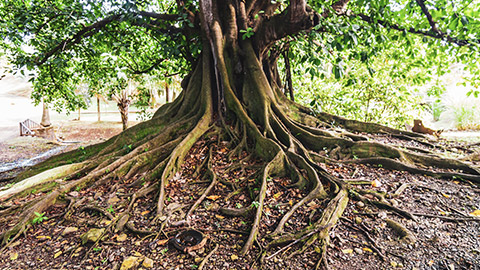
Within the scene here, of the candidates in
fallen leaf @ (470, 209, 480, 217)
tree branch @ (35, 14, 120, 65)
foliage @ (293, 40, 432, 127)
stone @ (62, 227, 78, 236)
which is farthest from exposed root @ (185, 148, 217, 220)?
foliage @ (293, 40, 432, 127)

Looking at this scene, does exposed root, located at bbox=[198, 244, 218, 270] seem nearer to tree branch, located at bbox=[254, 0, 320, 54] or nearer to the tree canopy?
the tree canopy

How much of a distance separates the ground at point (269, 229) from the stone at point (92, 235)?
0.16 ft

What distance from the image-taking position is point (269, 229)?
269cm

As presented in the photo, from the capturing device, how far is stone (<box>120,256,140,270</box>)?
7.53 ft

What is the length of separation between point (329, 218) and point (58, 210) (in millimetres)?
3359

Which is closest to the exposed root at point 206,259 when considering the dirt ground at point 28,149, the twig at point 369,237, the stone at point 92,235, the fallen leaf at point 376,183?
the stone at point 92,235

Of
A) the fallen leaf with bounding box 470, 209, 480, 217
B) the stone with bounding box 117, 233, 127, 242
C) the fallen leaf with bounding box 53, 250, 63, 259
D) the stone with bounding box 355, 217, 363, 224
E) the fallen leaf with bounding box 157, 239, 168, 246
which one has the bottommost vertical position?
the fallen leaf with bounding box 53, 250, 63, 259

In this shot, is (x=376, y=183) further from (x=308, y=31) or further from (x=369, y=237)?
(x=308, y=31)

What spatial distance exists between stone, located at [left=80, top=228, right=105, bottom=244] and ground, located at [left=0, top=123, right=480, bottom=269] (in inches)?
1.9

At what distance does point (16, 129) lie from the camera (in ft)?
57.9

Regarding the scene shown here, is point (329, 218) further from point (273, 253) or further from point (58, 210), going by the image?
point (58, 210)

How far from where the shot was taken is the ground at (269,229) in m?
2.28

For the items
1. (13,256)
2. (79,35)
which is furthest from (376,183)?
(79,35)

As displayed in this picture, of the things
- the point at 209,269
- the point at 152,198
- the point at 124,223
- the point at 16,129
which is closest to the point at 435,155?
the point at 209,269
